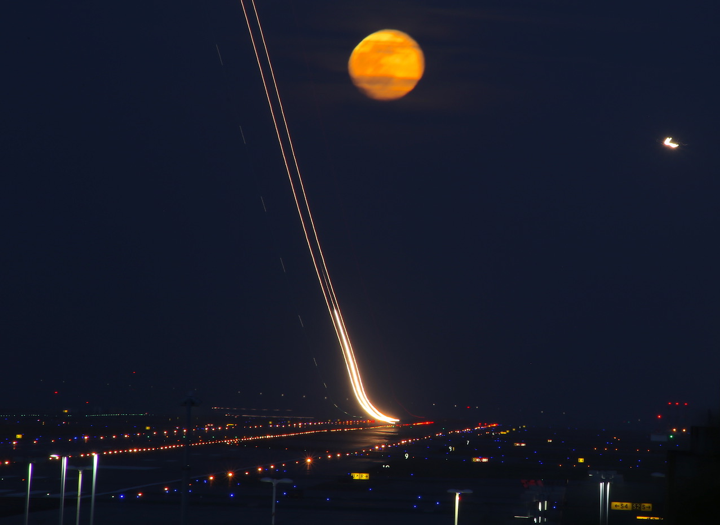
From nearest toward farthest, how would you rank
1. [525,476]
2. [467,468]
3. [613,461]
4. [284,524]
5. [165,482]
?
[284,524] < [165,482] < [525,476] < [467,468] < [613,461]

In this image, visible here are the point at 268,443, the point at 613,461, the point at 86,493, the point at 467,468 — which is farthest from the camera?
the point at 268,443

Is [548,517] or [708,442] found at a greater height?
[708,442]

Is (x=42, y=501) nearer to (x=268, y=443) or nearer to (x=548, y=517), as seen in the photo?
(x=548, y=517)

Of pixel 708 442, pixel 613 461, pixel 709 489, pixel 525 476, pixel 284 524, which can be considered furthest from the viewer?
pixel 613 461

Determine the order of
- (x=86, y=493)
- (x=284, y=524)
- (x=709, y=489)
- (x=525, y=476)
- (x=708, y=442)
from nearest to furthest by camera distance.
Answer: (x=709, y=489) < (x=708, y=442) < (x=284, y=524) < (x=86, y=493) < (x=525, y=476)

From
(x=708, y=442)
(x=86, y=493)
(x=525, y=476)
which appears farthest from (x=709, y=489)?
(x=525, y=476)

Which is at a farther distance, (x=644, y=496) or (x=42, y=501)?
(x=42, y=501)

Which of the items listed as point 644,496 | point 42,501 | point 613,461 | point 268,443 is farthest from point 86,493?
point 613,461

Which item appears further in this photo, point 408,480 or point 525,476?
point 525,476

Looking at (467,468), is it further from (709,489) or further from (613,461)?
(709,489)
